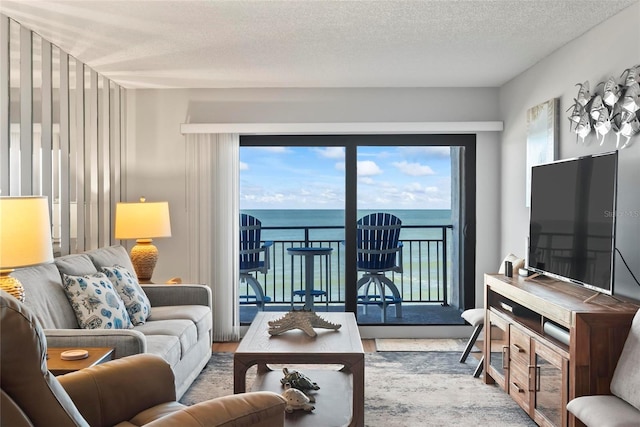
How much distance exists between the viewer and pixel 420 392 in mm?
3783

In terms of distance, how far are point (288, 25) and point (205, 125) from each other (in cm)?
195

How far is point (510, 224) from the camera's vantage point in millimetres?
5039

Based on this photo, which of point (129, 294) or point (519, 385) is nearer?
point (519, 385)

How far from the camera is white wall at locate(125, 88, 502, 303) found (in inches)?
209

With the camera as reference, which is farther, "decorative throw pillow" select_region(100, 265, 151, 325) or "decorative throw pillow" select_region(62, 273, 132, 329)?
"decorative throw pillow" select_region(100, 265, 151, 325)

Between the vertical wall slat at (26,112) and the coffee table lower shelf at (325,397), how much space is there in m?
1.95

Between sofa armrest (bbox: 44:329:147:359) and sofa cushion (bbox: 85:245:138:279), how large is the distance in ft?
3.92

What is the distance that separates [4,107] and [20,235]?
118cm

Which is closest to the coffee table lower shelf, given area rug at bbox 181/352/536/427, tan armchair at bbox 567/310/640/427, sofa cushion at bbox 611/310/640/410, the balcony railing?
area rug at bbox 181/352/536/427

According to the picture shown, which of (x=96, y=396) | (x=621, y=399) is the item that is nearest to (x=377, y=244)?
(x=621, y=399)

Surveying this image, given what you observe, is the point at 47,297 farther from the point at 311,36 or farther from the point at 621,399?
the point at 621,399

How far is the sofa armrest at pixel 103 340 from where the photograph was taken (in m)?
2.80

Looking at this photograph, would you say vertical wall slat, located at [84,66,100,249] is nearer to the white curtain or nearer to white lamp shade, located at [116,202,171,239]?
white lamp shade, located at [116,202,171,239]

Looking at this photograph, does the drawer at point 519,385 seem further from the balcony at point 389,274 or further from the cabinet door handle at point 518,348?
the balcony at point 389,274
